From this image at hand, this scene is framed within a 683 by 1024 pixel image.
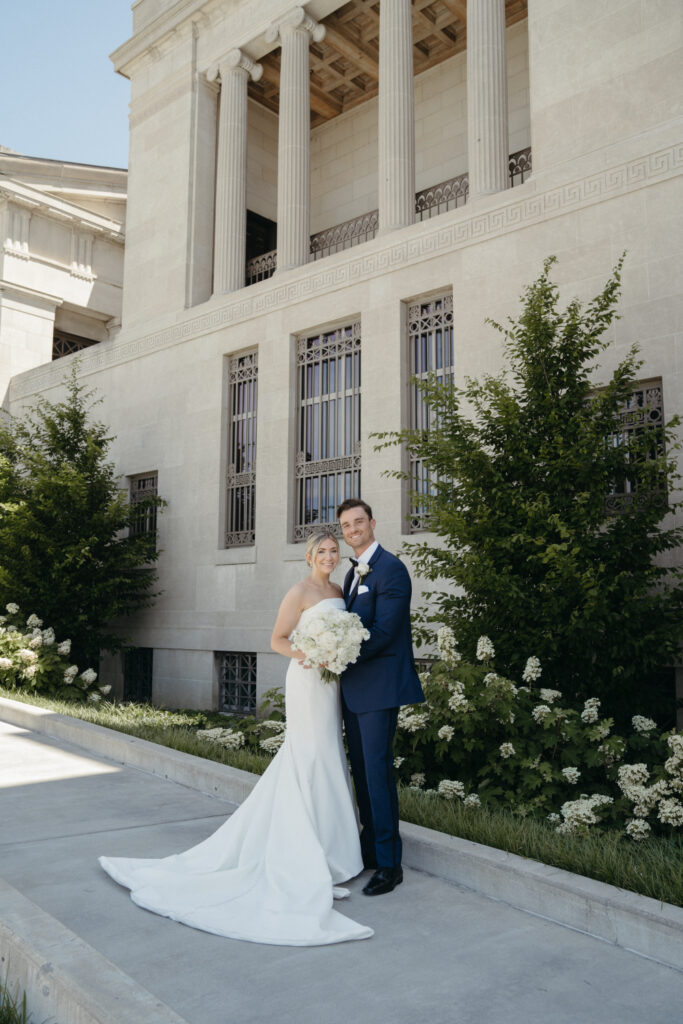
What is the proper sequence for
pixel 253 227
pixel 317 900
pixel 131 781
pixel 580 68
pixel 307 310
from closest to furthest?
pixel 317 900
pixel 131 781
pixel 580 68
pixel 307 310
pixel 253 227

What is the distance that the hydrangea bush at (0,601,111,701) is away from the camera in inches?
500

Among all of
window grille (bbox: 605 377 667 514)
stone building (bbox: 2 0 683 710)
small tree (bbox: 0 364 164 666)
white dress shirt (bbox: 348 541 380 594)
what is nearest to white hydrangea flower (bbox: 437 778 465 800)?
white dress shirt (bbox: 348 541 380 594)

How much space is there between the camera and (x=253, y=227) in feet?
60.8

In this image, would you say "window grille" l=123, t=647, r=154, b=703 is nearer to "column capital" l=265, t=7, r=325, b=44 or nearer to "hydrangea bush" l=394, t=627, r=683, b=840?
"hydrangea bush" l=394, t=627, r=683, b=840

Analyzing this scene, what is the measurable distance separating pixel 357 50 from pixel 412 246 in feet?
22.3

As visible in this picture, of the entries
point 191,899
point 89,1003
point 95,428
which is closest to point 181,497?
point 95,428

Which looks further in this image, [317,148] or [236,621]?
[317,148]

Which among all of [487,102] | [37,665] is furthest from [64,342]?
[487,102]

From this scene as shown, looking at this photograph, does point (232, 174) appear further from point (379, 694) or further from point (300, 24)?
point (379, 694)

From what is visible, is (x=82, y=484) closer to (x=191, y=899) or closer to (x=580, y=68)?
(x=580, y=68)

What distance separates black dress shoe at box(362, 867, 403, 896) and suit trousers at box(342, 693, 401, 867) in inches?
1.5

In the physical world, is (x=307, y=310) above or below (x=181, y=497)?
above

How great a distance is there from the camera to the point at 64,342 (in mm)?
22531

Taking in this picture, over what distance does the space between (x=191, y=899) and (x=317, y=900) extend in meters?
0.68
